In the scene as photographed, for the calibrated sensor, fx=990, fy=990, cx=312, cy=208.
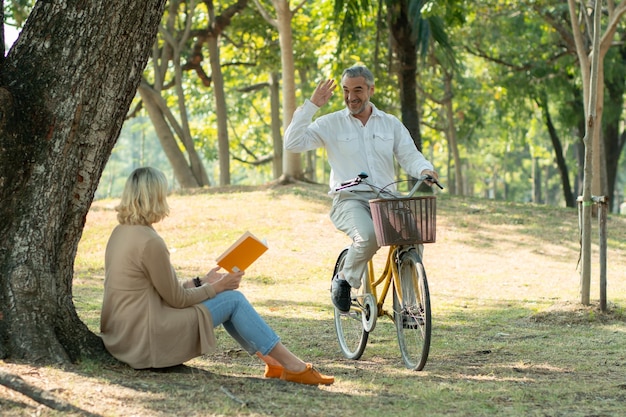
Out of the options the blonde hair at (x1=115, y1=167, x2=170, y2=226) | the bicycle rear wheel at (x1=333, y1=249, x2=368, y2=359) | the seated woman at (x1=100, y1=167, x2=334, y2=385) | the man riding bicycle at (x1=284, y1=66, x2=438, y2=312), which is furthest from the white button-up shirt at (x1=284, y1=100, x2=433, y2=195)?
the blonde hair at (x1=115, y1=167, x2=170, y2=226)

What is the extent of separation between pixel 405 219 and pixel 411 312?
70cm

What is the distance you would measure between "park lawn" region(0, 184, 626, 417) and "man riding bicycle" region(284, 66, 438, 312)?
39.3 inches

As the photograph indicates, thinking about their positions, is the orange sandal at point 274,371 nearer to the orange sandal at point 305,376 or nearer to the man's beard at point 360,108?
the orange sandal at point 305,376

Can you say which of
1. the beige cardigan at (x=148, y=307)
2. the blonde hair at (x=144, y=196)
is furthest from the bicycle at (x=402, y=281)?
the blonde hair at (x=144, y=196)

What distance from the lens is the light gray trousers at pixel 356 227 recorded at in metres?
6.58

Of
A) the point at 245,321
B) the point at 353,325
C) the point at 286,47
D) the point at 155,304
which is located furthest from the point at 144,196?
the point at 286,47

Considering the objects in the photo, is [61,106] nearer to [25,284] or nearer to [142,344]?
[25,284]

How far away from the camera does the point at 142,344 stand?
5512 mm

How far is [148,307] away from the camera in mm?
5453

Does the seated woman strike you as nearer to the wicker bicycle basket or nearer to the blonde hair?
the blonde hair

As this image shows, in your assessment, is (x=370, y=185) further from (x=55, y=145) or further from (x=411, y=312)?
(x=55, y=145)

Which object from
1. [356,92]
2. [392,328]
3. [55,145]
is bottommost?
[392,328]

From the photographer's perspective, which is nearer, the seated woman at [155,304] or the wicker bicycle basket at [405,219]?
the seated woman at [155,304]

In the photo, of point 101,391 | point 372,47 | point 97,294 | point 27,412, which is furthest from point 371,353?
point 372,47
